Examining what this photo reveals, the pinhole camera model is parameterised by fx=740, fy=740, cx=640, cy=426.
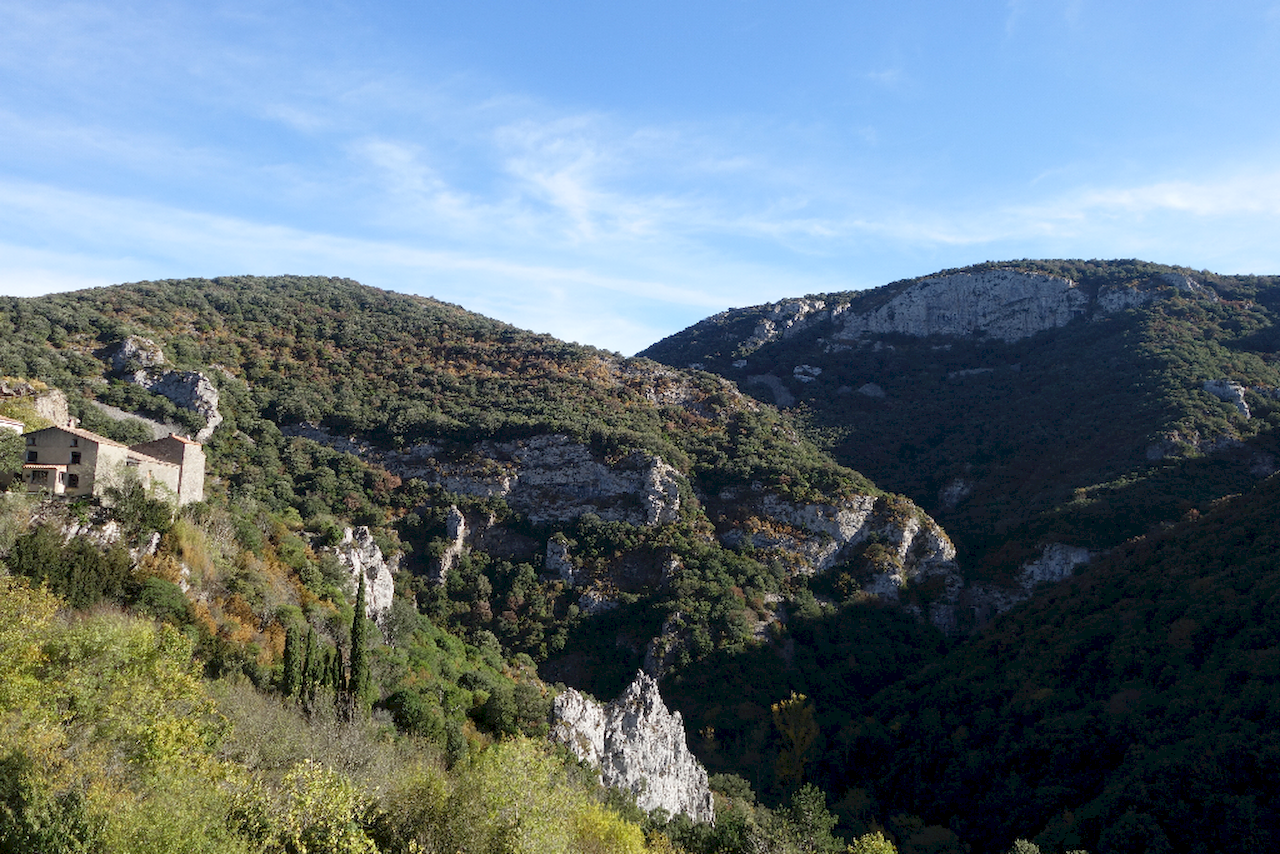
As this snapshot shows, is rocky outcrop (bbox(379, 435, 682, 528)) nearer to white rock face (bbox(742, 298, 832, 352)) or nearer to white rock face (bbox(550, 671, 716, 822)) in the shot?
white rock face (bbox(550, 671, 716, 822))

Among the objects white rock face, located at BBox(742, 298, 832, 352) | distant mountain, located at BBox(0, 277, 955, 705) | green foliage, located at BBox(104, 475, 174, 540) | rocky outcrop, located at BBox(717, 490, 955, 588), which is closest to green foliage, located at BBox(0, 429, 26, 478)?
green foliage, located at BBox(104, 475, 174, 540)

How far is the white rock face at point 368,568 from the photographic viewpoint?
41.2 m

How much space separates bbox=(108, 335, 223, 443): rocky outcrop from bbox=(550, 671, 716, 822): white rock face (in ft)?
114

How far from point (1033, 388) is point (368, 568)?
79772 millimetres

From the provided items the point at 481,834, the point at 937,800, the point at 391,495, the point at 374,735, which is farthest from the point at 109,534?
the point at 937,800

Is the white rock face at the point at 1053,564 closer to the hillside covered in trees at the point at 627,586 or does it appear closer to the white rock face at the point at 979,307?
the hillside covered in trees at the point at 627,586

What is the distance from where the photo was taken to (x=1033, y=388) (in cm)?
8969

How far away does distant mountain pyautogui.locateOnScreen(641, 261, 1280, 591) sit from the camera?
208 feet

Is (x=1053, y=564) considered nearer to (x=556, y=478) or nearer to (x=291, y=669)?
(x=556, y=478)

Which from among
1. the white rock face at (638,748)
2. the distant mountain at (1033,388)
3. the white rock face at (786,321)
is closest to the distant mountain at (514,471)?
the white rock face at (638,748)

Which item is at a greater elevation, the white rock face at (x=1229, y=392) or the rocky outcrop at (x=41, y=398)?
the white rock face at (x=1229, y=392)

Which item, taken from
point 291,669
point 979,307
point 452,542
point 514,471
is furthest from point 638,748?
point 979,307

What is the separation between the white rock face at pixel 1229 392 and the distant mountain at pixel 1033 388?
162 mm

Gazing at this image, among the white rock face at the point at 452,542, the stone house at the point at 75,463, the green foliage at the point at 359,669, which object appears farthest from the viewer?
the white rock face at the point at 452,542
